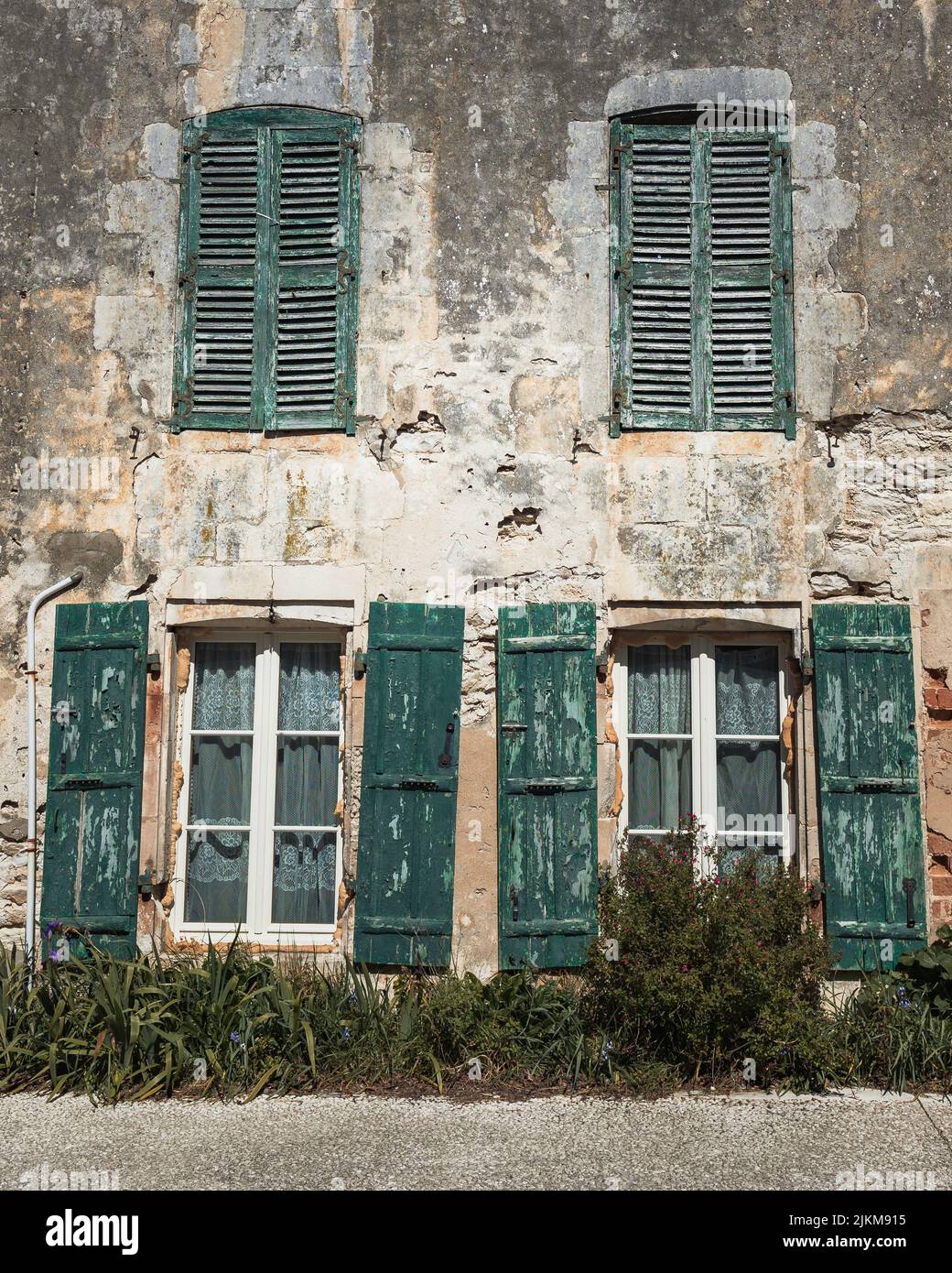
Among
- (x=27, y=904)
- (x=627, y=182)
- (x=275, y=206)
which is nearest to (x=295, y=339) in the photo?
(x=275, y=206)

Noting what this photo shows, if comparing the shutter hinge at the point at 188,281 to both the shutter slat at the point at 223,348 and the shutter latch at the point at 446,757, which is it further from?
the shutter latch at the point at 446,757

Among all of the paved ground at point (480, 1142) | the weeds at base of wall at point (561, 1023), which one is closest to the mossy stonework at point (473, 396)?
the weeds at base of wall at point (561, 1023)

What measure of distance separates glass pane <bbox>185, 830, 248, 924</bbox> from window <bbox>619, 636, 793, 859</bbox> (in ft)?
6.34

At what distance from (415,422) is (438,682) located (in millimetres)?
1322

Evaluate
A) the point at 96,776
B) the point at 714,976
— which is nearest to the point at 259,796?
the point at 96,776

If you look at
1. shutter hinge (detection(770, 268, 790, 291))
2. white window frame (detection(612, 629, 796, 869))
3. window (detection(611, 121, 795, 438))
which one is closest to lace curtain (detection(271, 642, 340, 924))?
white window frame (detection(612, 629, 796, 869))

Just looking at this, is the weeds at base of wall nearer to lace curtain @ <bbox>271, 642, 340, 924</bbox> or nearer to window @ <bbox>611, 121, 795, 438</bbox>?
lace curtain @ <bbox>271, 642, 340, 924</bbox>

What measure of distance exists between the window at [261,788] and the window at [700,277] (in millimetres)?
2097

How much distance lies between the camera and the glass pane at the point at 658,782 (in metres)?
6.29

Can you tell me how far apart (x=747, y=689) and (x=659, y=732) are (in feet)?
1.61

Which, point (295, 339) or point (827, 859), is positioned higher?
point (295, 339)

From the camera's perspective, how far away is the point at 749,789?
248 inches

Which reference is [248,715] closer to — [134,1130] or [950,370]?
[134,1130]
